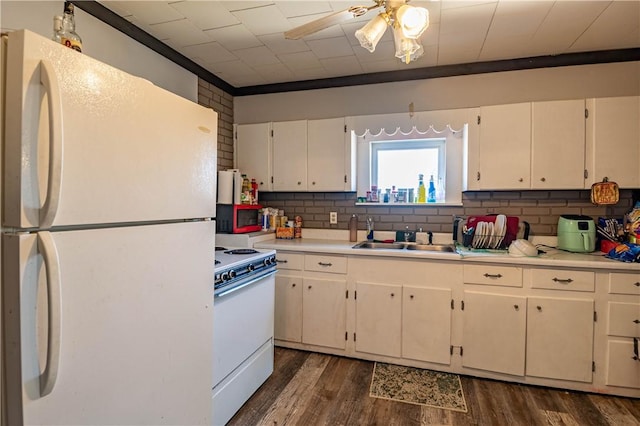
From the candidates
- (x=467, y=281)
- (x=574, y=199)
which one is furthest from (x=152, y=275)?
(x=574, y=199)

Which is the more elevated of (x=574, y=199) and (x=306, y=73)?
(x=306, y=73)

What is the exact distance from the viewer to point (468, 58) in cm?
276

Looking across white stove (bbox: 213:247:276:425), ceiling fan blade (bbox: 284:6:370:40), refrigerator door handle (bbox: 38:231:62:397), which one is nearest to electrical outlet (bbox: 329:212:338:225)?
white stove (bbox: 213:247:276:425)

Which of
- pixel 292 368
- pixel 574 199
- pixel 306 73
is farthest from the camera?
pixel 306 73

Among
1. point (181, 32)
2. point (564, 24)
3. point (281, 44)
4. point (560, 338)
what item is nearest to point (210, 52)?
point (181, 32)

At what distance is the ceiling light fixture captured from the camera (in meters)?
1.56

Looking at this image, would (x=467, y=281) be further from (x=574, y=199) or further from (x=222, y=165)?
(x=222, y=165)

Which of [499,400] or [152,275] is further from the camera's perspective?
[499,400]

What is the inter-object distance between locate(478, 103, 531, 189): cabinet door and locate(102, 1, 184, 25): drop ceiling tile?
2357 mm

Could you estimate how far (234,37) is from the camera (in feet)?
8.05

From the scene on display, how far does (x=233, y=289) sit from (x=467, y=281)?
5.28 ft

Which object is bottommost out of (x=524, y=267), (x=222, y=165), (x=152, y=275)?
(x=524, y=267)

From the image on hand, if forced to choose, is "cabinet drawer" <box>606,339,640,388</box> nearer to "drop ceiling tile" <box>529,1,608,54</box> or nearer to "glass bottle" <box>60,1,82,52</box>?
"drop ceiling tile" <box>529,1,608,54</box>

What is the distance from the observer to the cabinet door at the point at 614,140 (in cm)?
239
